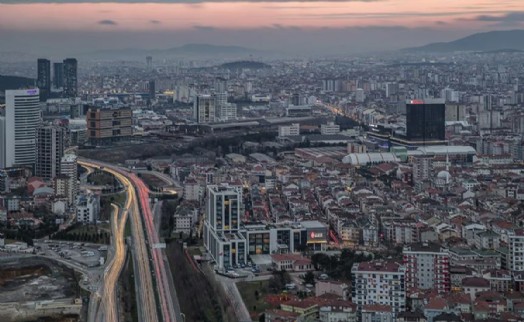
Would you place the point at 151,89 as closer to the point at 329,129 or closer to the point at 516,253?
the point at 329,129

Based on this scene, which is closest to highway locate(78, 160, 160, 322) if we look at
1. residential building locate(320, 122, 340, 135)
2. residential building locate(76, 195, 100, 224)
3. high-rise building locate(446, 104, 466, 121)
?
residential building locate(76, 195, 100, 224)

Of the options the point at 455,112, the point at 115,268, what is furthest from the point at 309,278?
the point at 455,112

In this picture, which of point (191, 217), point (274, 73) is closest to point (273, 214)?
point (191, 217)

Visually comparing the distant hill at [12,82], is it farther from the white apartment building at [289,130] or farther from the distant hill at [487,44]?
the distant hill at [487,44]

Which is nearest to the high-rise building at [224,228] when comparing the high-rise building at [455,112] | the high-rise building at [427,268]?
the high-rise building at [427,268]

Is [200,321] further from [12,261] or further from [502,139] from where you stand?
[502,139]

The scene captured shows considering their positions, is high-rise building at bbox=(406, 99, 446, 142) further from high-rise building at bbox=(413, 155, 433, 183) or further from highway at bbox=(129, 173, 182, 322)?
highway at bbox=(129, 173, 182, 322)
